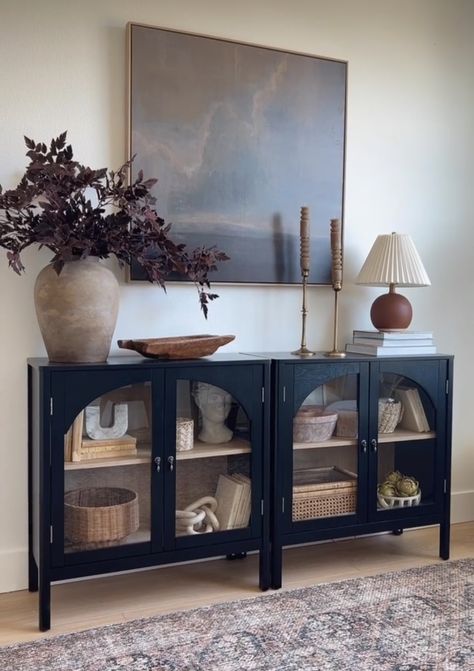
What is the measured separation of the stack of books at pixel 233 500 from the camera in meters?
2.33

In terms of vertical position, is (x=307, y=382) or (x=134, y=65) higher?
(x=134, y=65)

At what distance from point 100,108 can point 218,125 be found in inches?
18.0

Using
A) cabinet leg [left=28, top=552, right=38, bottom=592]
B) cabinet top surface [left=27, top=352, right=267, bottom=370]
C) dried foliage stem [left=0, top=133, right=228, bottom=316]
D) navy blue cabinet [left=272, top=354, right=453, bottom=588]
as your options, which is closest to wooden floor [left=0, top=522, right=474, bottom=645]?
cabinet leg [left=28, top=552, right=38, bottom=592]

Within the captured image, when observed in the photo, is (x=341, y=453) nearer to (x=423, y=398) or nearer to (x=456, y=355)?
(x=423, y=398)

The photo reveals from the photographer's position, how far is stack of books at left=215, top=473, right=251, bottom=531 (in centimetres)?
233

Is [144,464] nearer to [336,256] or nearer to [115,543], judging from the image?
[115,543]

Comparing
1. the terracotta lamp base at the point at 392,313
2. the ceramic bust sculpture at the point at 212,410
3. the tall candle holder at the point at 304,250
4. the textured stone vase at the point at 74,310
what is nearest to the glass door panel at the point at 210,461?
the ceramic bust sculpture at the point at 212,410

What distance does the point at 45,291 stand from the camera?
2.09 metres

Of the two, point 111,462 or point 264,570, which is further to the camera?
point 264,570

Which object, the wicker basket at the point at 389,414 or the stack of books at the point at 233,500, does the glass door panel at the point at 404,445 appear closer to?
the wicker basket at the point at 389,414

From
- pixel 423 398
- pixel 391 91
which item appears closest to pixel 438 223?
pixel 391 91

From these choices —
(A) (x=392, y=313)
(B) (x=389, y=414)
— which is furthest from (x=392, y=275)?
(B) (x=389, y=414)

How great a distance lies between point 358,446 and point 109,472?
958 millimetres

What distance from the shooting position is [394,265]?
8.65 feet
